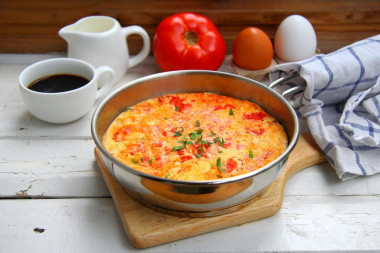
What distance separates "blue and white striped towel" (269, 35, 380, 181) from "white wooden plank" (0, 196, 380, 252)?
174 mm

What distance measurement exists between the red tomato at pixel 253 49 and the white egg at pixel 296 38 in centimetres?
12

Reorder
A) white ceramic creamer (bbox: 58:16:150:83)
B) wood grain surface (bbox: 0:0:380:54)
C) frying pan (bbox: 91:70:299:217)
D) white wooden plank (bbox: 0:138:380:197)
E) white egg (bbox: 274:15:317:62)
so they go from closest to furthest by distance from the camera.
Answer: frying pan (bbox: 91:70:299:217), white wooden plank (bbox: 0:138:380:197), white ceramic creamer (bbox: 58:16:150:83), white egg (bbox: 274:15:317:62), wood grain surface (bbox: 0:0:380:54)

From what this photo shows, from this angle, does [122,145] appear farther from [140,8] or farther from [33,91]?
[140,8]

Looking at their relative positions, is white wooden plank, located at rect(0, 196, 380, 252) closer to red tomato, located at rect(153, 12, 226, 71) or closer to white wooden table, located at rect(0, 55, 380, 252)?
white wooden table, located at rect(0, 55, 380, 252)

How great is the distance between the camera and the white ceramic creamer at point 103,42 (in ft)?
6.64

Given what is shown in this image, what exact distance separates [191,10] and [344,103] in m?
0.95

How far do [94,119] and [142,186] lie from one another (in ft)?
1.02

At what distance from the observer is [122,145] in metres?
A: 1.56

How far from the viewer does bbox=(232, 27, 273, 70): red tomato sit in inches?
82.7

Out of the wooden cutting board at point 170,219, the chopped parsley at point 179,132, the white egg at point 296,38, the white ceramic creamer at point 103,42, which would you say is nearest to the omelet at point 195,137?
the chopped parsley at point 179,132

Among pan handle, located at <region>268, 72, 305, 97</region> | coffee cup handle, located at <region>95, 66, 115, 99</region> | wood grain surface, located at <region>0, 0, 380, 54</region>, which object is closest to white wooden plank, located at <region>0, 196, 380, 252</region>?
pan handle, located at <region>268, 72, 305, 97</region>

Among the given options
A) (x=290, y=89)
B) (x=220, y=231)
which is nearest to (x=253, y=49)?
(x=290, y=89)

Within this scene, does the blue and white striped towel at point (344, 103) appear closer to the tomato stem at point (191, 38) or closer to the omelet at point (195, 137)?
the omelet at point (195, 137)

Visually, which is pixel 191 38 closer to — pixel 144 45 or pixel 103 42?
pixel 144 45
